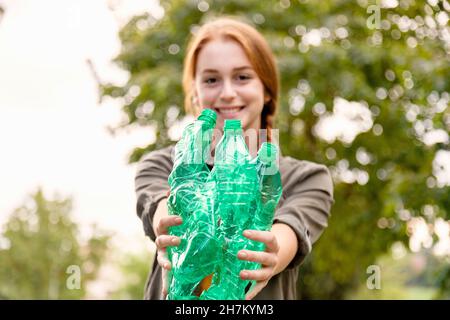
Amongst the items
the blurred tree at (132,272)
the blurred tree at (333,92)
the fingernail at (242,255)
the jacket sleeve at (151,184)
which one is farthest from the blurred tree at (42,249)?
the fingernail at (242,255)

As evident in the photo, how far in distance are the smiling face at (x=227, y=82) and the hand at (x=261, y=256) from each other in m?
0.61

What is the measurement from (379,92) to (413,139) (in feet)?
2.65

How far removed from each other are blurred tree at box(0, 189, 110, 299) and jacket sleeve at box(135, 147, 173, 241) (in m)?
20.5

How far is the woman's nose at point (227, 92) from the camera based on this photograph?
6.32 feet

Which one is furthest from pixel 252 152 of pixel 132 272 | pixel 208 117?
pixel 132 272

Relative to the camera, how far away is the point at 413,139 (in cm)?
622

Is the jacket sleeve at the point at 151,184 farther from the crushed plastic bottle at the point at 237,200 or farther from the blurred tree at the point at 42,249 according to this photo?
the blurred tree at the point at 42,249

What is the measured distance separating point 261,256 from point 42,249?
23.0 metres

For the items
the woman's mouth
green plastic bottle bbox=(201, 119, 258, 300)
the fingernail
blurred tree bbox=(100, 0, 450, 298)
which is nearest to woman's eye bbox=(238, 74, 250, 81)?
the woman's mouth

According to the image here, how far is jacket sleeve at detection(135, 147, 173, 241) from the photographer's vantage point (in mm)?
1957

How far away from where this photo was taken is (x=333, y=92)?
6.66 meters

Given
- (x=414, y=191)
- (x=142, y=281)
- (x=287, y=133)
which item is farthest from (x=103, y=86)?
(x=142, y=281)

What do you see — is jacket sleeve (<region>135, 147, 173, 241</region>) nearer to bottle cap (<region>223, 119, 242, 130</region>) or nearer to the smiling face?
the smiling face

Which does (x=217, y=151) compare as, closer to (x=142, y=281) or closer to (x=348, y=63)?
(x=348, y=63)
